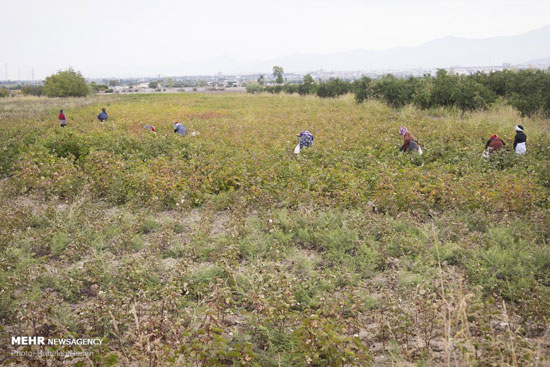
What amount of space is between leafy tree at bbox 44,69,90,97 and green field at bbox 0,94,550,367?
186 ft

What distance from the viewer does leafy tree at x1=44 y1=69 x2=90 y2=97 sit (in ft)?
194

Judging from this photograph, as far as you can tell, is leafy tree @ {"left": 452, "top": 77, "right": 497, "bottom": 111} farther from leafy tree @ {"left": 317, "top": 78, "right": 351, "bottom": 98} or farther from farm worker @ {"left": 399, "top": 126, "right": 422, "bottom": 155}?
leafy tree @ {"left": 317, "top": 78, "right": 351, "bottom": 98}

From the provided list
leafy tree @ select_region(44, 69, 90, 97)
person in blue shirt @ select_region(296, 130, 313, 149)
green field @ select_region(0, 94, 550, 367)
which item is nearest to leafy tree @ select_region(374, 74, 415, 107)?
green field @ select_region(0, 94, 550, 367)

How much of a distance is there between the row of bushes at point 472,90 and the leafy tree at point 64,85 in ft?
174

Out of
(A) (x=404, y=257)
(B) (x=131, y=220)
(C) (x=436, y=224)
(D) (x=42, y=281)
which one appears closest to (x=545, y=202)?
(C) (x=436, y=224)

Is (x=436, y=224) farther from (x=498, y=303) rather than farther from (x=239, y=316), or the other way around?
(x=239, y=316)

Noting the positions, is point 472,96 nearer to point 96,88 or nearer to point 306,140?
point 306,140

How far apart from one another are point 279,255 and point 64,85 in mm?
65693

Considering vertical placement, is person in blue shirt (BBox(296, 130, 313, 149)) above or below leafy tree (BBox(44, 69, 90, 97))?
below

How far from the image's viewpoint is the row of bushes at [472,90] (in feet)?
51.3

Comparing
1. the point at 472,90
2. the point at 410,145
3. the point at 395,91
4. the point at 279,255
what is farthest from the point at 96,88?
the point at 279,255

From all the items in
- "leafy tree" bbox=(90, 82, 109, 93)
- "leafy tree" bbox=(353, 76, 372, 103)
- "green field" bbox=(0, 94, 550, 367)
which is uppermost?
"leafy tree" bbox=(90, 82, 109, 93)

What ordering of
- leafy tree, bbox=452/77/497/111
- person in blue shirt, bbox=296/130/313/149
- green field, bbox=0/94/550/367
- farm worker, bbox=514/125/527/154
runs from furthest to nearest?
1. leafy tree, bbox=452/77/497/111
2. person in blue shirt, bbox=296/130/313/149
3. farm worker, bbox=514/125/527/154
4. green field, bbox=0/94/550/367

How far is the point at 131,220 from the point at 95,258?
1.57 meters
